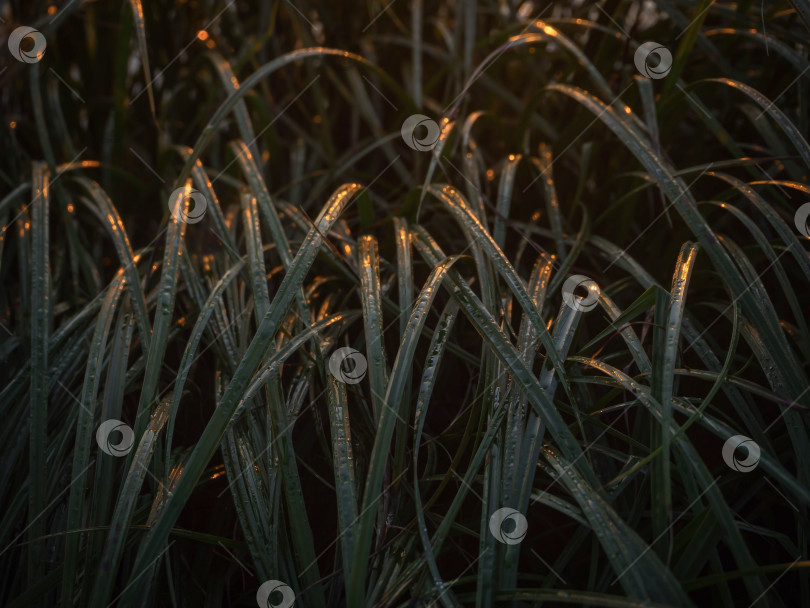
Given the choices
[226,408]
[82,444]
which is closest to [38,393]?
[82,444]

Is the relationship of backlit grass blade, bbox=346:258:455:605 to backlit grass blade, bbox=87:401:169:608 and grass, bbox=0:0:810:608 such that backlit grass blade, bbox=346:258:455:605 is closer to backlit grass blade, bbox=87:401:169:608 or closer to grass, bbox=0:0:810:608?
grass, bbox=0:0:810:608

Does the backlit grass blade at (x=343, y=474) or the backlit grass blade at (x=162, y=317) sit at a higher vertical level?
the backlit grass blade at (x=162, y=317)

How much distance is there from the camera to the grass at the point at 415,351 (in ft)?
1.29

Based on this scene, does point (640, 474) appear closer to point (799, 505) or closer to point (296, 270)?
point (799, 505)

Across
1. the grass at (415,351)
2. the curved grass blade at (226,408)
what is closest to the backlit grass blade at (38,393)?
the grass at (415,351)

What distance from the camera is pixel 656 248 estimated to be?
690 mm

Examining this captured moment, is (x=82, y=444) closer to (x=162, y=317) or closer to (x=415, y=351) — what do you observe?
(x=162, y=317)

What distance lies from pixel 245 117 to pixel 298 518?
1.55ft

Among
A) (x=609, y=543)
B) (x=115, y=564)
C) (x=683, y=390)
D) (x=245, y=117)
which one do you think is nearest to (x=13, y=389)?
(x=115, y=564)

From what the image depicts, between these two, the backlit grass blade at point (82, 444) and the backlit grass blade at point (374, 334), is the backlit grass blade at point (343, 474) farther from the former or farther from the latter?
the backlit grass blade at point (82, 444)

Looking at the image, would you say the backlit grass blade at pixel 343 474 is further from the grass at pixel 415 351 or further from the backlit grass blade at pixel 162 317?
the backlit grass blade at pixel 162 317

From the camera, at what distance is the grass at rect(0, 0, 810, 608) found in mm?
392

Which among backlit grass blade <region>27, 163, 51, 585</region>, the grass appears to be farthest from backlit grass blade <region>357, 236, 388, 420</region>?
backlit grass blade <region>27, 163, 51, 585</region>

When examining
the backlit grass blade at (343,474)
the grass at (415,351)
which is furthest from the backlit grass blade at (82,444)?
the backlit grass blade at (343,474)
